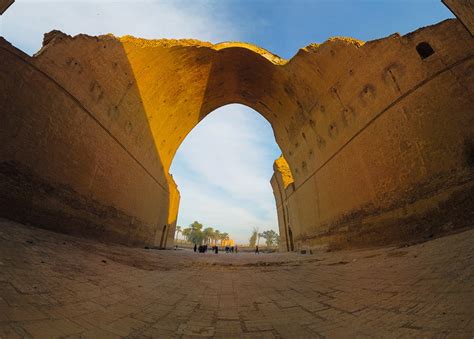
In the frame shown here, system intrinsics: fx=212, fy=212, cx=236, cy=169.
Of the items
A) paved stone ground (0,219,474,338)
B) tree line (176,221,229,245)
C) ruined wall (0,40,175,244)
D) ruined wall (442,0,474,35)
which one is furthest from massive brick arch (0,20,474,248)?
tree line (176,221,229,245)

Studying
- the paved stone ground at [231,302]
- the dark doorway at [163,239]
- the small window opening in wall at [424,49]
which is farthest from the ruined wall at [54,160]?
the small window opening in wall at [424,49]

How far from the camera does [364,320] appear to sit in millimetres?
2070

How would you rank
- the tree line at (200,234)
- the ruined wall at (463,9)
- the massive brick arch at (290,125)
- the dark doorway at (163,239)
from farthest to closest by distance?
the tree line at (200,234), the dark doorway at (163,239), the massive brick arch at (290,125), the ruined wall at (463,9)

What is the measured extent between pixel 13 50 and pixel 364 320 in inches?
376

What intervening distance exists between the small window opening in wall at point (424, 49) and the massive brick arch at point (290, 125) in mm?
63

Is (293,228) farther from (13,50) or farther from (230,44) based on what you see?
(13,50)

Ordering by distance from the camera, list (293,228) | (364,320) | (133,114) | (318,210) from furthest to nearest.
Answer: (293,228) < (318,210) < (133,114) < (364,320)

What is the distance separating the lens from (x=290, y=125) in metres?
14.3

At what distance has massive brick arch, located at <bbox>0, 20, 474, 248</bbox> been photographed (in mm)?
5961

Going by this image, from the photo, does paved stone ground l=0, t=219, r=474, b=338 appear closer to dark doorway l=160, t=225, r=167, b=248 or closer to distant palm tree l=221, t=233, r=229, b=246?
dark doorway l=160, t=225, r=167, b=248

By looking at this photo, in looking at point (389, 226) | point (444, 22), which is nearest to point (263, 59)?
point (444, 22)

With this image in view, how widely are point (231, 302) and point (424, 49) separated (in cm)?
951

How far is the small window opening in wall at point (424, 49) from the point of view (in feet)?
22.6

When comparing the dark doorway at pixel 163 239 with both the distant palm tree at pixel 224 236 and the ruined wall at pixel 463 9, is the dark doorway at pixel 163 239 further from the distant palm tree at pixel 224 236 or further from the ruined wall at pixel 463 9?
the distant palm tree at pixel 224 236
